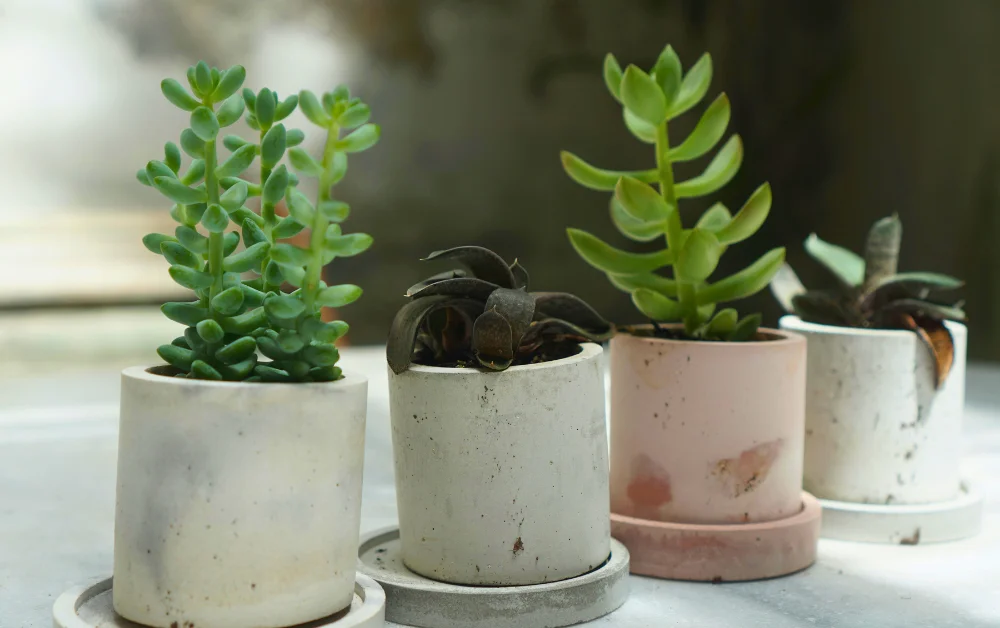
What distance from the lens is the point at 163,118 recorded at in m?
3.59

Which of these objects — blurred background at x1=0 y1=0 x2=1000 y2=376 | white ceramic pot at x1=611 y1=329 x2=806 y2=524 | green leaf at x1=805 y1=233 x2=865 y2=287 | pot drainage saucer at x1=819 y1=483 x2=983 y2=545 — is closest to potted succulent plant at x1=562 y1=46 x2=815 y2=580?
white ceramic pot at x1=611 y1=329 x2=806 y2=524

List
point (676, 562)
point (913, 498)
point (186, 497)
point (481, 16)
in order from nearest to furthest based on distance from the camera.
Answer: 1. point (186, 497)
2. point (676, 562)
3. point (913, 498)
4. point (481, 16)

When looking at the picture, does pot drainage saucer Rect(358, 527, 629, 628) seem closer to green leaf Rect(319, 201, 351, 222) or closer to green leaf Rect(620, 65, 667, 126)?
green leaf Rect(319, 201, 351, 222)

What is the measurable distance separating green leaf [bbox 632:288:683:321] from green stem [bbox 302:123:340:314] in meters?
0.45

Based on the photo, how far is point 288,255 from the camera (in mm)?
792

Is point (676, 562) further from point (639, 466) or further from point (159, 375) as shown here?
point (159, 375)

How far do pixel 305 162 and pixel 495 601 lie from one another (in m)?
0.41

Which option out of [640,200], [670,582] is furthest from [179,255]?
[670,582]

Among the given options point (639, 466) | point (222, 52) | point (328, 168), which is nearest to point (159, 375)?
point (328, 168)

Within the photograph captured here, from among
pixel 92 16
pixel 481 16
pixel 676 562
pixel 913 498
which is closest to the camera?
pixel 676 562

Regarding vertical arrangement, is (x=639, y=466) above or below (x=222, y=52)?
below

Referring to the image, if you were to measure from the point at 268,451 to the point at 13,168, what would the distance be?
3.15 metres

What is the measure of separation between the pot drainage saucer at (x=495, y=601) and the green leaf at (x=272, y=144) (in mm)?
393

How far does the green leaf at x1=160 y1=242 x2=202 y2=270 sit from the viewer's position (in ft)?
2.60
